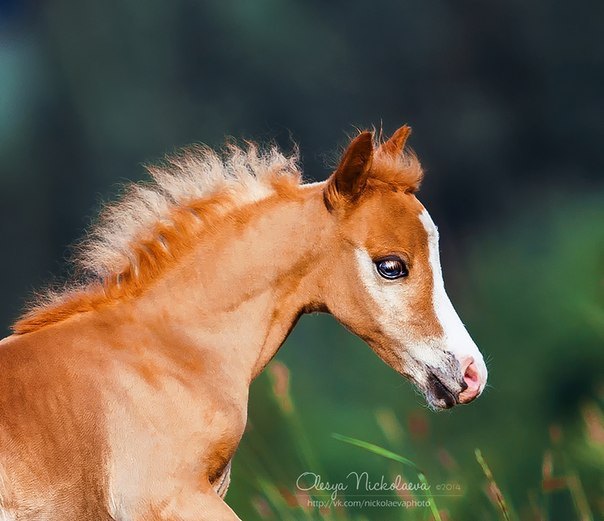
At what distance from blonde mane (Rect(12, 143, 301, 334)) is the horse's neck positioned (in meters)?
0.07

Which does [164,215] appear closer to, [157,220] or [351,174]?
[157,220]

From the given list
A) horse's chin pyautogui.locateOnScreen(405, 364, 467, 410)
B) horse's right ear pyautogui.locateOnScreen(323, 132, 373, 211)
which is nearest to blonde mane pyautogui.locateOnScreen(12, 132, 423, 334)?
horse's right ear pyautogui.locateOnScreen(323, 132, 373, 211)

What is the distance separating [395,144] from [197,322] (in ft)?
3.36

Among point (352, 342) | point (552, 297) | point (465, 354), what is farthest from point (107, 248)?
point (552, 297)

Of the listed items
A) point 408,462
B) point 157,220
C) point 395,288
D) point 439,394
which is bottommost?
point 408,462

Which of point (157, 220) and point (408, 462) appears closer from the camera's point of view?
point (408, 462)

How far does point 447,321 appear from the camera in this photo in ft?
10.9

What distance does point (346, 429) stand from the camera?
7016mm

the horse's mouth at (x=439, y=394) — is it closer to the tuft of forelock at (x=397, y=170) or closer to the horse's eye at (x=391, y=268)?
the horse's eye at (x=391, y=268)

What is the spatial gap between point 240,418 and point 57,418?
56 centimetres

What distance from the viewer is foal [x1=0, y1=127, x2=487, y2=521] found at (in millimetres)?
3035

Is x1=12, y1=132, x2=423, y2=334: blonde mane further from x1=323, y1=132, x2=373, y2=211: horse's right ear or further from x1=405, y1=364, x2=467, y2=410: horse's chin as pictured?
x1=405, y1=364, x2=467, y2=410: horse's chin

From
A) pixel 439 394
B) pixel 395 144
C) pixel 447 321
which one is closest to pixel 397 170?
pixel 395 144

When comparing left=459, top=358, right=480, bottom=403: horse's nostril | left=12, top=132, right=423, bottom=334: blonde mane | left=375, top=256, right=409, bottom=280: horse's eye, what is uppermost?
left=12, top=132, right=423, bottom=334: blonde mane
